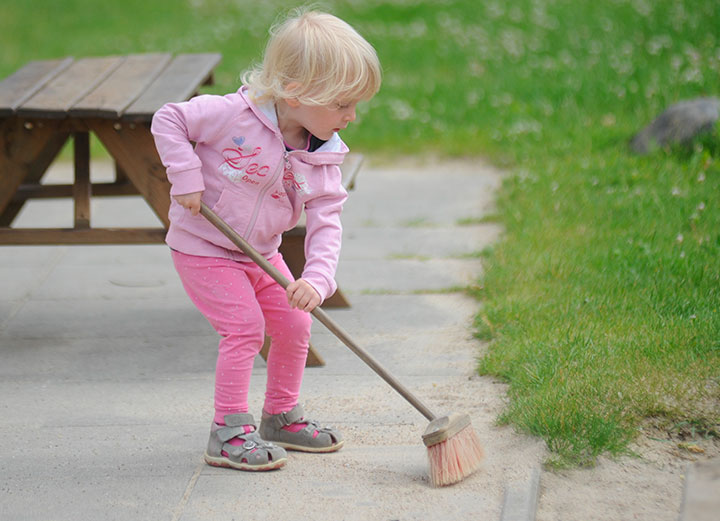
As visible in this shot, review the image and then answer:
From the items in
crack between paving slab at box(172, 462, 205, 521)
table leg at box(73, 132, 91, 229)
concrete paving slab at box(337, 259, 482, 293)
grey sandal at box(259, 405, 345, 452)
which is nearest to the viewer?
crack between paving slab at box(172, 462, 205, 521)

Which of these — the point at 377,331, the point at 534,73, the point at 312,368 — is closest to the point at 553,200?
the point at 377,331

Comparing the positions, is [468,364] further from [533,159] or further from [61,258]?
[533,159]

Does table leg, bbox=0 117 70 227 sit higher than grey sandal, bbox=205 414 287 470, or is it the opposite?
table leg, bbox=0 117 70 227

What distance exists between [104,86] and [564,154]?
3416 mm

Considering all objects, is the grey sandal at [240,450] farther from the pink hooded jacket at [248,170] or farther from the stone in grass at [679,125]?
the stone in grass at [679,125]

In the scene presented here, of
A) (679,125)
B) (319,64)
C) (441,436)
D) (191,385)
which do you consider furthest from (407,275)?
(679,125)

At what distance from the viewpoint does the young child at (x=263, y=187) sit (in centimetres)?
280

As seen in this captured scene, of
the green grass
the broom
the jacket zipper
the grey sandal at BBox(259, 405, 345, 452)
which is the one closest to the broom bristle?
the broom

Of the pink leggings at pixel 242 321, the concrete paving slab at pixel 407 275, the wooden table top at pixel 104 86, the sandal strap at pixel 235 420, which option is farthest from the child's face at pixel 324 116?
the concrete paving slab at pixel 407 275

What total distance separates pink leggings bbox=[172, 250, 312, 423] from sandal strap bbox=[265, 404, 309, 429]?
2.3 inches

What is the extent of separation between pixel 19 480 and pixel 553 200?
3.49 metres

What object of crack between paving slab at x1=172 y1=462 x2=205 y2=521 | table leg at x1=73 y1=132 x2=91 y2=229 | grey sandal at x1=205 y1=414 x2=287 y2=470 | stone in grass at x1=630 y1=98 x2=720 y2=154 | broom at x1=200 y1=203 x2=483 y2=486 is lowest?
crack between paving slab at x1=172 y1=462 x2=205 y2=521

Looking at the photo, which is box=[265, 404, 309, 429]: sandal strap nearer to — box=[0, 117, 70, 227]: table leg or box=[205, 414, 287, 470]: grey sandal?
box=[205, 414, 287, 470]: grey sandal

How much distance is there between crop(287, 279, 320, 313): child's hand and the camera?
277 centimetres
